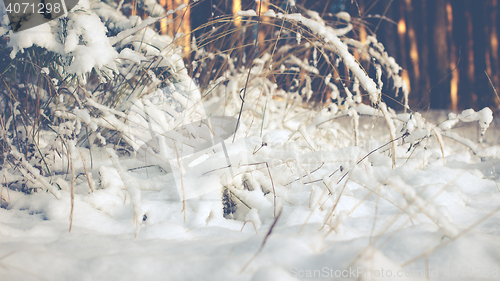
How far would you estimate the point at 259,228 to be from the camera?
68 cm

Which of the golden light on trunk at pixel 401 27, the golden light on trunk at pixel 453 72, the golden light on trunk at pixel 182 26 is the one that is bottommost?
the golden light on trunk at pixel 453 72

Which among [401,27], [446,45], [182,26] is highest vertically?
[182,26]

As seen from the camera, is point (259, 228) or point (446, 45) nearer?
point (259, 228)

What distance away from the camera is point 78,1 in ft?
2.65

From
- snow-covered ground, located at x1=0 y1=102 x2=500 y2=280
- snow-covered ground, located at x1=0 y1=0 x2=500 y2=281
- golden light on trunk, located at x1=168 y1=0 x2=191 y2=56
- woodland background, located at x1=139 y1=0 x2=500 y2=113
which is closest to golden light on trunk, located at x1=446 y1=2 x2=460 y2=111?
woodland background, located at x1=139 y1=0 x2=500 y2=113

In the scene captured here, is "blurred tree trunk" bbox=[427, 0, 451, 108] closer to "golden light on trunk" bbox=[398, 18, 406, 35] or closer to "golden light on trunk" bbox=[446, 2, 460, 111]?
"golden light on trunk" bbox=[446, 2, 460, 111]

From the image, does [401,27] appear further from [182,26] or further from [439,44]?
[182,26]

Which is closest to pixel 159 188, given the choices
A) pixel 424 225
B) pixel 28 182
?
pixel 28 182

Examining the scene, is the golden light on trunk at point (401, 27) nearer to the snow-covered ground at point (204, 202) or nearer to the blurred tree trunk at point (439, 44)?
the blurred tree trunk at point (439, 44)

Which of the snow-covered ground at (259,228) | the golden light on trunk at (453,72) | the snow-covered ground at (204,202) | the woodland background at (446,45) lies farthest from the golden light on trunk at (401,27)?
the snow-covered ground at (259,228)

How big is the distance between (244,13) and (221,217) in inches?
28.4

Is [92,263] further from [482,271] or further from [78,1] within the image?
[78,1]

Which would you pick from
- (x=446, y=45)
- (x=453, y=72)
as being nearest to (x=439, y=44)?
(x=446, y=45)

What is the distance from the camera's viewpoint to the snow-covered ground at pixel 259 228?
16.8 inches
